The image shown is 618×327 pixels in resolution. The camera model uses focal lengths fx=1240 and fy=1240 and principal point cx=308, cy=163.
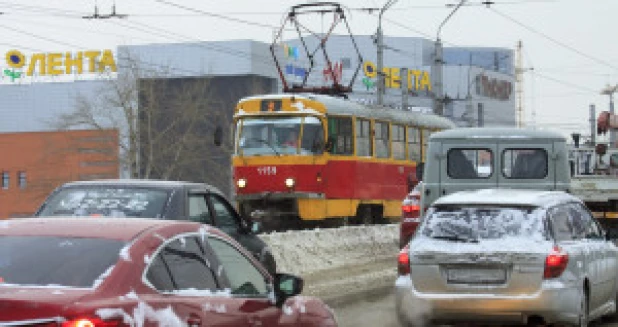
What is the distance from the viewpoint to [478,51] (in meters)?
150

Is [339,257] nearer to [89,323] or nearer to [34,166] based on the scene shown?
[89,323]

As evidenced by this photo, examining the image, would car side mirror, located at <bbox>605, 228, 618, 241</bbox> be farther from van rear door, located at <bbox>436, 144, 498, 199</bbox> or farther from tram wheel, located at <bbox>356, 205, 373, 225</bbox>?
tram wheel, located at <bbox>356, 205, 373, 225</bbox>

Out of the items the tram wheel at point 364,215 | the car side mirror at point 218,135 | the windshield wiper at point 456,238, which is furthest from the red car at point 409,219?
the tram wheel at point 364,215

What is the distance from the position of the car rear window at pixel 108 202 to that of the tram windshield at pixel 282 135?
1660 cm

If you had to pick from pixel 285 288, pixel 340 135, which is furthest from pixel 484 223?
pixel 340 135

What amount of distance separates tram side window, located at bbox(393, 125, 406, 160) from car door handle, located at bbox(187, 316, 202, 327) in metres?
26.8

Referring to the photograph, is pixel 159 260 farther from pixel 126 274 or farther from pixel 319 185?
pixel 319 185

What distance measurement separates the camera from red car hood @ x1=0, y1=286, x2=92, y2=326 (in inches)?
207

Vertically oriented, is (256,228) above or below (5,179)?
above

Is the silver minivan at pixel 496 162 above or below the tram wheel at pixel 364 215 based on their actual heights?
above

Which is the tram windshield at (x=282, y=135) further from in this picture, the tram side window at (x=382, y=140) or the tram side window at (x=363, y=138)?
the tram side window at (x=382, y=140)

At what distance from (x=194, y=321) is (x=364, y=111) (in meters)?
24.6

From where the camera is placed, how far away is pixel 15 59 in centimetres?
10719

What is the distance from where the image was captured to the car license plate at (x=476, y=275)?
11094 mm
